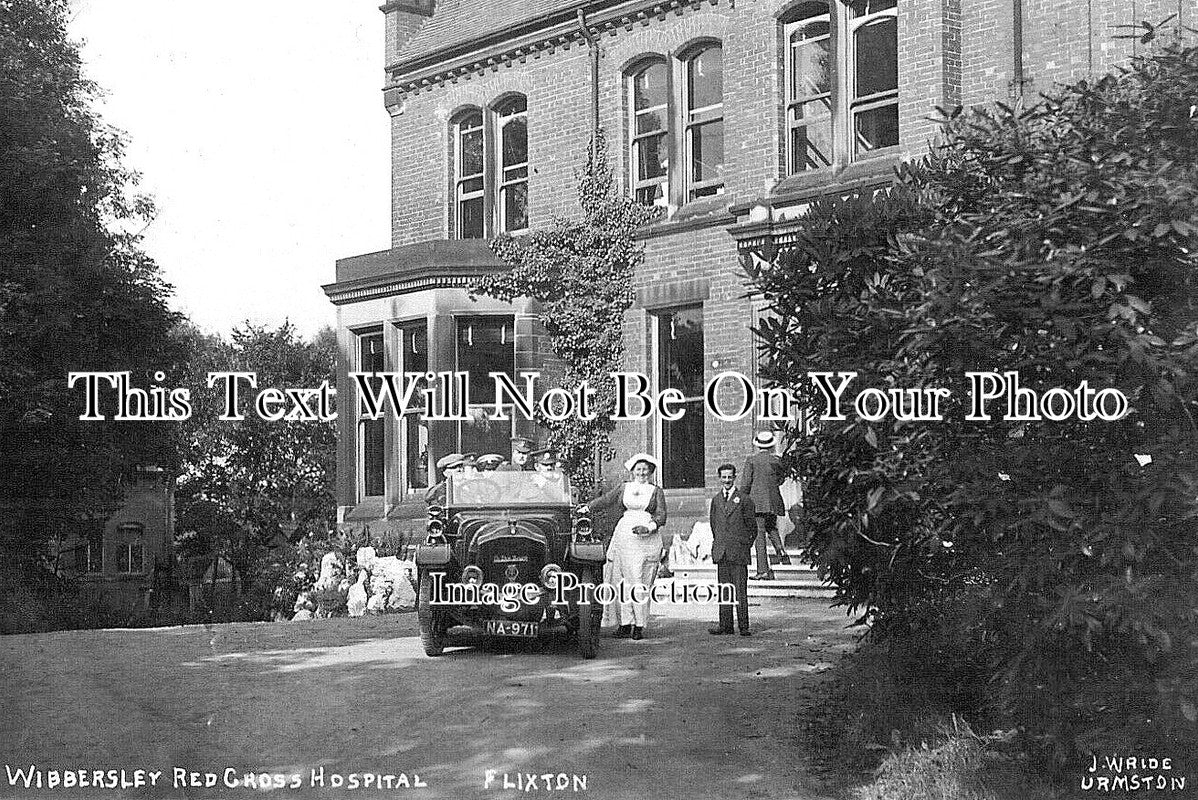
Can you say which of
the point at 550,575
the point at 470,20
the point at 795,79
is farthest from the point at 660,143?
the point at 550,575

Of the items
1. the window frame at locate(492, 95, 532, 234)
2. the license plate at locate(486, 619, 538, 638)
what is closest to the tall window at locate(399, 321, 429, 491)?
the window frame at locate(492, 95, 532, 234)

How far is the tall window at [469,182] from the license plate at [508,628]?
28.6 feet

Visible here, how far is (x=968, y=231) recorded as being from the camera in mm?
5836

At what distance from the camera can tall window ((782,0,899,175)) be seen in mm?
15469

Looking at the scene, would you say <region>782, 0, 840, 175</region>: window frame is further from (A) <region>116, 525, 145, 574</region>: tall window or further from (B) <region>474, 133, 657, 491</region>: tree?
(A) <region>116, 525, 145, 574</region>: tall window

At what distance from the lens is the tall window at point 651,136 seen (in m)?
16.8

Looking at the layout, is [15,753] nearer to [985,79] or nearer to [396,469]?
[396,469]

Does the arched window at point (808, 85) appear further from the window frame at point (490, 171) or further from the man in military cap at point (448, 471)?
the man in military cap at point (448, 471)

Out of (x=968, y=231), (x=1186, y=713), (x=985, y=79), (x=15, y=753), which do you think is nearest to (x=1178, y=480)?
(x=1186, y=713)

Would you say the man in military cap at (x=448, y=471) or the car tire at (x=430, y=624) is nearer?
the car tire at (x=430, y=624)

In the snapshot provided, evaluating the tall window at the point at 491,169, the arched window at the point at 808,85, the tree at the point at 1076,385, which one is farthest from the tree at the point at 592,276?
the tree at the point at 1076,385

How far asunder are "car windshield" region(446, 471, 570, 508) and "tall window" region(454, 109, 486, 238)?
25.9ft

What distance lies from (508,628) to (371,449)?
26.3 feet

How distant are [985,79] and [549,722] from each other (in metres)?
10.1
